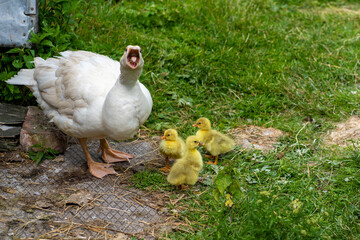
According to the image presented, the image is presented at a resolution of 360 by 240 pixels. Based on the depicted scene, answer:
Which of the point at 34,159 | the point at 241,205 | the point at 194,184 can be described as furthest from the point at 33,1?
the point at 241,205

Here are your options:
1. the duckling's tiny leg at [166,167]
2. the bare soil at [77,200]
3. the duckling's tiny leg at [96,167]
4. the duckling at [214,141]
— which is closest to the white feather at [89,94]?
the duckling's tiny leg at [96,167]

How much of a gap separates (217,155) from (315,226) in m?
1.62

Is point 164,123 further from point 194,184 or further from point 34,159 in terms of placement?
point 34,159

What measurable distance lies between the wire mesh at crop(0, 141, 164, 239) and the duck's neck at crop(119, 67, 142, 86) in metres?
1.09

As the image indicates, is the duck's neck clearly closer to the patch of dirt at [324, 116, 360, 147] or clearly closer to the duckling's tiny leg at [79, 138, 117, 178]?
the duckling's tiny leg at [79, 138, 117, 178]

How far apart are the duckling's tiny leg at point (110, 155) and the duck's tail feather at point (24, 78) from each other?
1.01 m

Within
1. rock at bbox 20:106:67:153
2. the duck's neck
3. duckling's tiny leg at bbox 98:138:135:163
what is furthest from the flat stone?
the duck's neck

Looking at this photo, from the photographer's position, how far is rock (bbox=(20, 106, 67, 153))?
466 cm

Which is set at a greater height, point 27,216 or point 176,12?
point 176,12

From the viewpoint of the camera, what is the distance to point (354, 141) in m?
4.77

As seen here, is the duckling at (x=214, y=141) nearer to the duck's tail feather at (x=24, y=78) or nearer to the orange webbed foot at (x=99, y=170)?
the orange webbed foot at (x=99, y=170)

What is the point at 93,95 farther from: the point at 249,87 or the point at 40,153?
the point at 249,87

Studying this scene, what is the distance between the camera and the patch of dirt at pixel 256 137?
16.5ft

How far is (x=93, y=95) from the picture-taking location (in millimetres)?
4090
